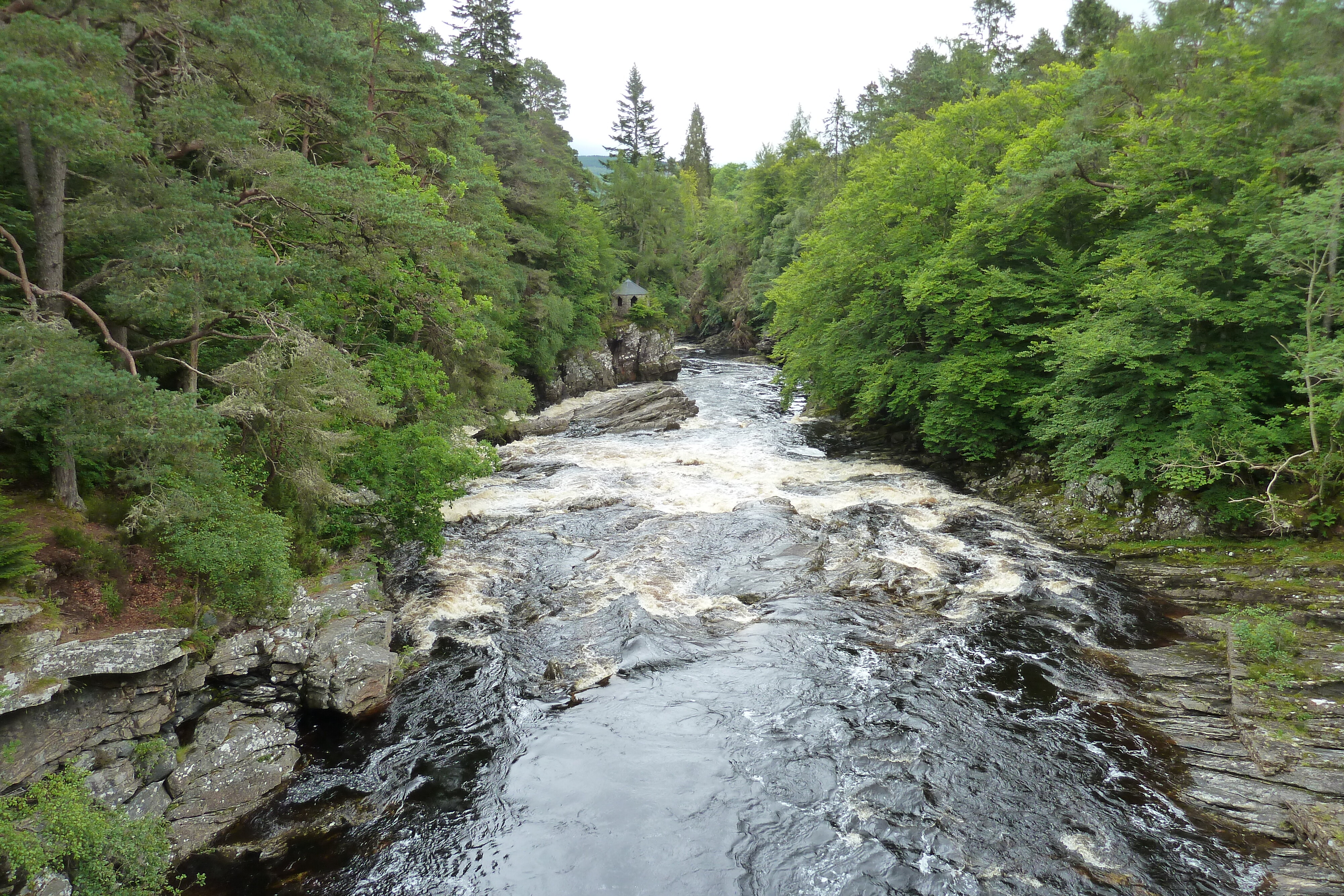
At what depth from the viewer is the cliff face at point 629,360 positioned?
39.1m

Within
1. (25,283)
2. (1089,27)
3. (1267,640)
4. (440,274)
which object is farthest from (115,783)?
(1089,27)

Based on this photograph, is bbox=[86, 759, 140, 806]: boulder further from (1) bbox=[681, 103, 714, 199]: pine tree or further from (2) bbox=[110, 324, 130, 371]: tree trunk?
(1) bbox=[681, 103, 714, 199]: pine tree

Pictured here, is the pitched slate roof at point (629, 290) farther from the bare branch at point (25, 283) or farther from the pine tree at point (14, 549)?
the pine tree at point (14, 549)

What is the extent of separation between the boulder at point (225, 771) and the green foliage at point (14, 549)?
2.78m

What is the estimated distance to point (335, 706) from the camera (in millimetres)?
9641

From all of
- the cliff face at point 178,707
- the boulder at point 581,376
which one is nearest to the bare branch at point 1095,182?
the cliff face at point 178,707

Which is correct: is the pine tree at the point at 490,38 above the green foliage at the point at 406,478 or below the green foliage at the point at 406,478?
above

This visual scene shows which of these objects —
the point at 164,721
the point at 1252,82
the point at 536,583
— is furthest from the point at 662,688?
the point at 1252,82

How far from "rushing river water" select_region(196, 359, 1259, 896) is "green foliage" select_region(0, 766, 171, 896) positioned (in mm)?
822

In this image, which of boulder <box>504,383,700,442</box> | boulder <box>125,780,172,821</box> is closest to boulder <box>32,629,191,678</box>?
boulder <box>125,780,172,821</box>

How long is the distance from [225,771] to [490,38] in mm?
44648

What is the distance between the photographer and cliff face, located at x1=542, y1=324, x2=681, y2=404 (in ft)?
128

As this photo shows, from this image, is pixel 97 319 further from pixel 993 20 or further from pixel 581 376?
pixel 993 20

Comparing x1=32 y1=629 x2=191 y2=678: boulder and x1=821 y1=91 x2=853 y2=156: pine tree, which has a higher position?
x1=821 y1=91 x2=853 y2=156: pine tree
